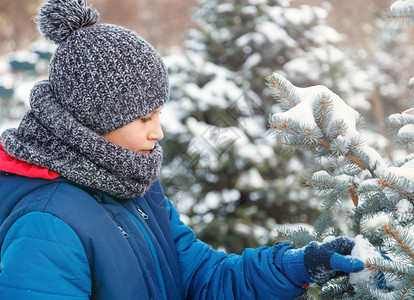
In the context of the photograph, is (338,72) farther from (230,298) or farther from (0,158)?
(0,158)

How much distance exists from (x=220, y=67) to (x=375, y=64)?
793 centimetres

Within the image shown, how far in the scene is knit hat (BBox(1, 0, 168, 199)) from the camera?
142cm

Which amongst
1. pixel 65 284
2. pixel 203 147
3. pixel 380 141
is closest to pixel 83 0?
pixel 65 284

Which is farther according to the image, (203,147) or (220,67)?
(220,67)

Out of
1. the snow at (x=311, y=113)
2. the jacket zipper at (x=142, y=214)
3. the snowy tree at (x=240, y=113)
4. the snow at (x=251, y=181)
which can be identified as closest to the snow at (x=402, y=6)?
the snow at (x=311, y=113)

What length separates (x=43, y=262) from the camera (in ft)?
3.97

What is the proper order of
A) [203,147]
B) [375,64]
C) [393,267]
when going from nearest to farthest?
[393,267] < [203,147] < [375,64]

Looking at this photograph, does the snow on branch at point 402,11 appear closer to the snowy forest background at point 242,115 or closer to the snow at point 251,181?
the snowy forest background at point 242,115

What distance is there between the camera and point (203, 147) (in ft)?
12.5

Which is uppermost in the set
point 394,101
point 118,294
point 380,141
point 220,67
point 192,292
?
point 118,294

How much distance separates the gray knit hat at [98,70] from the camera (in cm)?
147

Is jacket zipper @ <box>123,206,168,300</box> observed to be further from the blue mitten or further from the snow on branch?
the snow on branch

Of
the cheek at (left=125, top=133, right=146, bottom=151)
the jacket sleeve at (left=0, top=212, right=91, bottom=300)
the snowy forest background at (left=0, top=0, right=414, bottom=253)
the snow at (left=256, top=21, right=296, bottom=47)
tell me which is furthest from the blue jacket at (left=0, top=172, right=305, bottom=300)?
the snow at (left=256, top=21, right=296, bottom=47)

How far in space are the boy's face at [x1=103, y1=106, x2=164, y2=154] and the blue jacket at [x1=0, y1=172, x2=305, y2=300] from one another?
20cm
